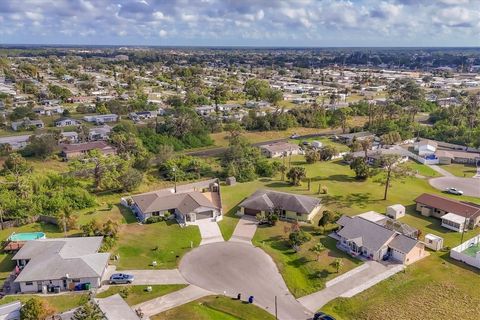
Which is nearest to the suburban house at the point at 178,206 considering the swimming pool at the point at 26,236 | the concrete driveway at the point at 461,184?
the swimming pool at the point at 26,236

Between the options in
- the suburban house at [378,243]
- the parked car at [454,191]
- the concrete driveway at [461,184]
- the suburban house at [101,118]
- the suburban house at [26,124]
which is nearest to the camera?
the suburban house at [378,243]

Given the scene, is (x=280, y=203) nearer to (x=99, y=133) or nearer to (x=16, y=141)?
(x=99, y=133)

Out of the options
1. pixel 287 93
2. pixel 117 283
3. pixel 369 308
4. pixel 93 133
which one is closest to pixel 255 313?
pixel 369 308

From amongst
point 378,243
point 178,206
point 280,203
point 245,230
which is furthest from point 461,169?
point 178,206

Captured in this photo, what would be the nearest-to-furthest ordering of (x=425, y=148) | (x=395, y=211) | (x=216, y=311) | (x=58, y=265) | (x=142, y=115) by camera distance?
(x=216, y=311), (x=58, y=265), (x=395, y=211), (x=425, y=148), (x=142, y=115)

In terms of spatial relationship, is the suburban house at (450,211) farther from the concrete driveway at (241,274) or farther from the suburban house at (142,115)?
the suburban house at (142,115)

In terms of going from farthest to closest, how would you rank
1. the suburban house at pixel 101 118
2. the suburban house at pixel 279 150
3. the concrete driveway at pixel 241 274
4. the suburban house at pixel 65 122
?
the suburban house at pixel 101 118, the suburban house at pixel 65 122, the suburban house at pixel 279 150, the concrete driveway at pixel 241 274

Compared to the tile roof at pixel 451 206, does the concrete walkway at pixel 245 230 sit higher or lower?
lower
